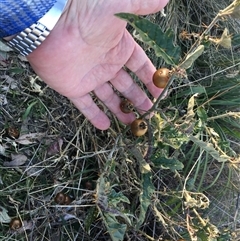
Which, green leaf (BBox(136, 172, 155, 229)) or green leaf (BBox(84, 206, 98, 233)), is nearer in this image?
green leaf (BBox(136, 172, 155, 229))

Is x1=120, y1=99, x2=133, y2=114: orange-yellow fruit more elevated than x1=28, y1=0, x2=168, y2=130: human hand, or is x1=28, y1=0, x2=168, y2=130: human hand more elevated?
x1=28, y1=0, x2=168, y2=130: human hand

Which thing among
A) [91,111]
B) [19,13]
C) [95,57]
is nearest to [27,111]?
[91,111]

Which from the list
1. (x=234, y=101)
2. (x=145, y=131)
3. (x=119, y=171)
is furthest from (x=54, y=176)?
(x=234, y=101)

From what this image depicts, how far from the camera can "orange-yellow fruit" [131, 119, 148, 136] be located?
137cm

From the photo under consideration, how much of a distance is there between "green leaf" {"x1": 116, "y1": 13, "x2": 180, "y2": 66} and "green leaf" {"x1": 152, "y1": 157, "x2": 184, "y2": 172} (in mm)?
323

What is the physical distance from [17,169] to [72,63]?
1.44 ft

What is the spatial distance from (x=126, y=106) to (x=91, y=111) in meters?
0.11

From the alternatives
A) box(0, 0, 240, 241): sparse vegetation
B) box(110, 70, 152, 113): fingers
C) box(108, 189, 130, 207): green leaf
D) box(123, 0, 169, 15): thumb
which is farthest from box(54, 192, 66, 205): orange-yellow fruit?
box(123, 0, 169, 15): thumb

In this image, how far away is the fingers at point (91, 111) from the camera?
1.43 m

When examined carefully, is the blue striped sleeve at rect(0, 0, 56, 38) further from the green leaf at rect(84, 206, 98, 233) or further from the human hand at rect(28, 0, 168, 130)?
the green leaf at rect(84, 206, 98, 233)

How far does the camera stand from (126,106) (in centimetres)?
142

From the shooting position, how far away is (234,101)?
168 cm

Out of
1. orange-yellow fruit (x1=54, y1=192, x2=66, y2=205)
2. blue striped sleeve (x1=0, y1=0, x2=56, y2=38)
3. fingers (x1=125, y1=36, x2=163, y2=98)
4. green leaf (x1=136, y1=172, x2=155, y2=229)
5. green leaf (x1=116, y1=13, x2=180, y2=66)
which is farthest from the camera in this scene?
orange-yellow fruit (x1=54, y1=192, x2=66, y2=205)

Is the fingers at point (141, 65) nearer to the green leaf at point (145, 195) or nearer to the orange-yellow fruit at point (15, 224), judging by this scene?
the green leaf at point (145, 195)
